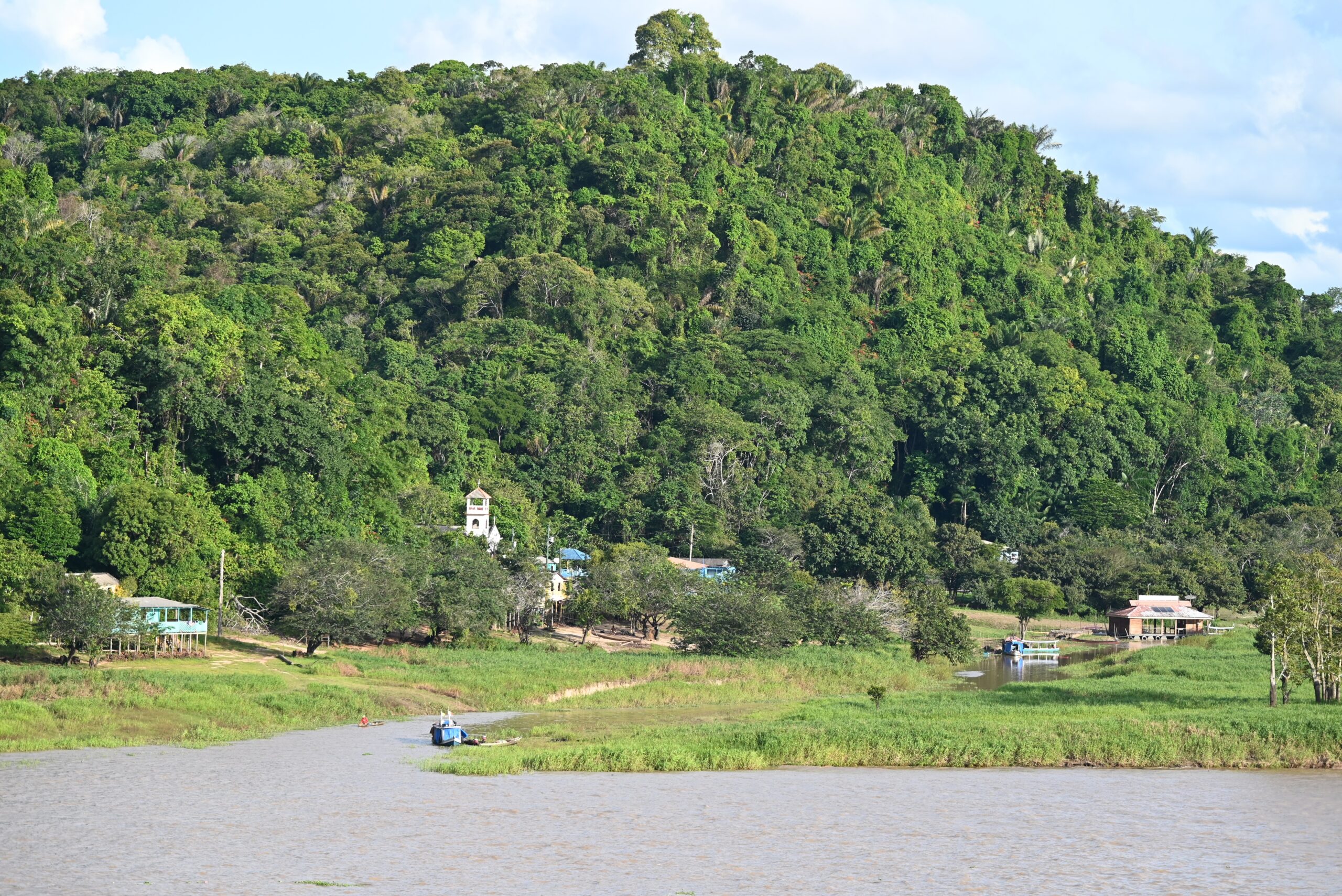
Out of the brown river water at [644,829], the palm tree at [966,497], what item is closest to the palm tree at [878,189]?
the palm tree at [966,497]

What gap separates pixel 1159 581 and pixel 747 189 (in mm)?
70124

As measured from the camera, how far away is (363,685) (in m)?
51.3

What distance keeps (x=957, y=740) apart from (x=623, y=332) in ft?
305

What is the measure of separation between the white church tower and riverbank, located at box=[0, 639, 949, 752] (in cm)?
2222

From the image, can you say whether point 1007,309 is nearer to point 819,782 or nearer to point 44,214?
point 44,214

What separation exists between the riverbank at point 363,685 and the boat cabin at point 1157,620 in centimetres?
2678

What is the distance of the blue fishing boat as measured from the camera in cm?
8050

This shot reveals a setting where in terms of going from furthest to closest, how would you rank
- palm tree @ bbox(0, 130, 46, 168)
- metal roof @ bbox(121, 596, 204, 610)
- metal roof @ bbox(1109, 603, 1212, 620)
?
1. palm tree @ bbox(0, 130, 46, 168)
2. metal roof @ bbox(1109, 603, 1212, 620)
3. metal roof @ bbox(121, 596, 204, 610)

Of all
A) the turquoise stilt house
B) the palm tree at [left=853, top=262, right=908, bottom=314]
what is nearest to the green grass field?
the turquoise stilt house

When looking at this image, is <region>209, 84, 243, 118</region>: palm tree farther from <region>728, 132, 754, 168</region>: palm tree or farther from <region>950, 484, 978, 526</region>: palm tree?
<region>950, 484, 978, 526</region>: palm tree

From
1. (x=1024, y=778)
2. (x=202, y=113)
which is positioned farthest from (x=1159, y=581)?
(x=202, y=113)

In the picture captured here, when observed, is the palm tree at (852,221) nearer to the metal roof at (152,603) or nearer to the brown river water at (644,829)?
the metal roof at (152,603)

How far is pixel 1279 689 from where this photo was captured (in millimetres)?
49031

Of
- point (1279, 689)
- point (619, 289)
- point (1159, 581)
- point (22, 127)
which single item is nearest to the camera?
point (1279, 689)
